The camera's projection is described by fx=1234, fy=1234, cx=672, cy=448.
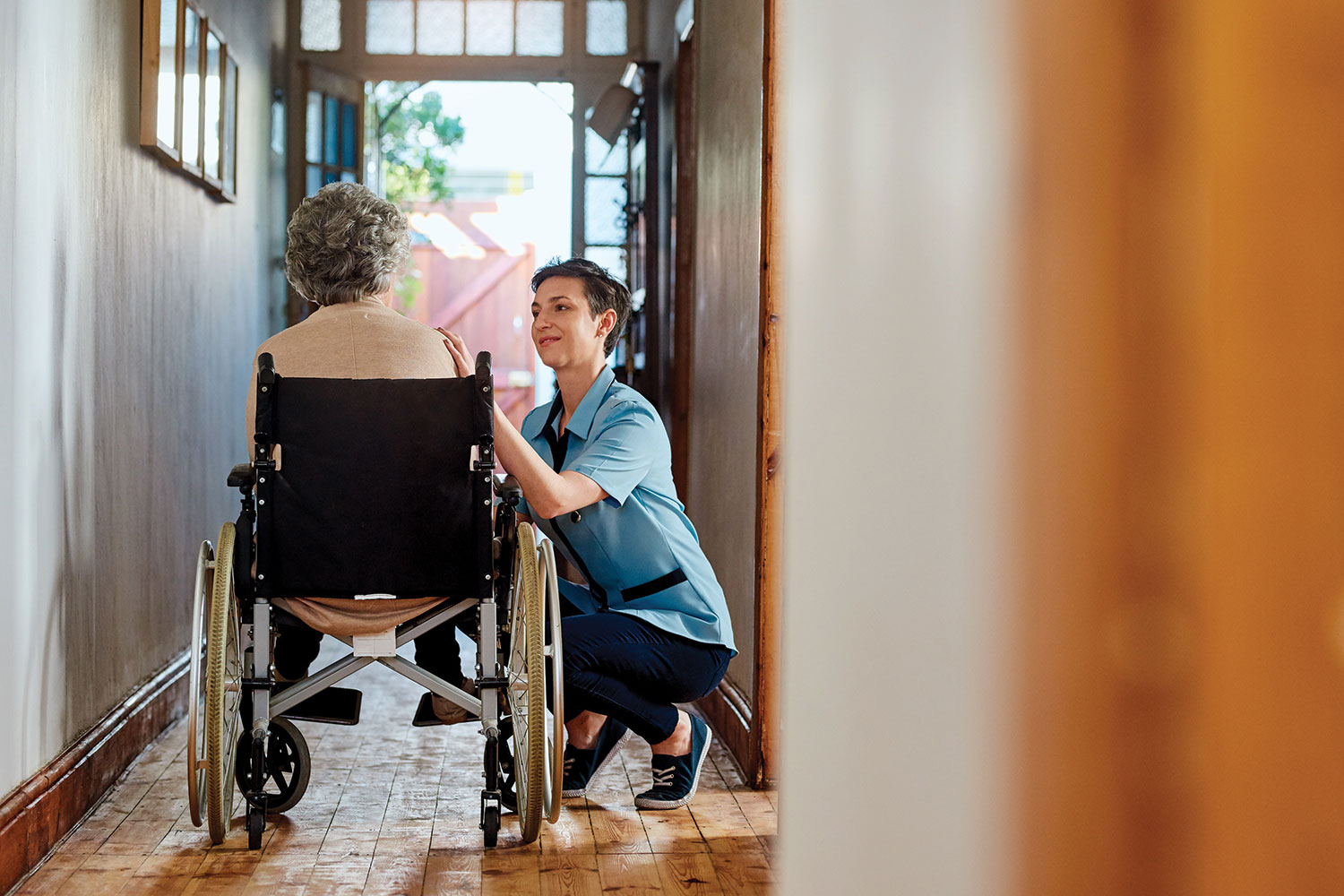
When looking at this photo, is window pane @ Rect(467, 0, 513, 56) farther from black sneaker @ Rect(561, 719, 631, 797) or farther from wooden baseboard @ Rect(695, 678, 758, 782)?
black sneaker @ Rect(561, 719, 631, 797)

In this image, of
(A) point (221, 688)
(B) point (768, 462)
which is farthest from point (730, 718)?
(A) point (221, 688)

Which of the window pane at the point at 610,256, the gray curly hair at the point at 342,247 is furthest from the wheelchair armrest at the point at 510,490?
the window pane at the point at 610,256

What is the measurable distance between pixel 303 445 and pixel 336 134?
3661 millimetres

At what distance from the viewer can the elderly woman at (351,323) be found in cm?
230

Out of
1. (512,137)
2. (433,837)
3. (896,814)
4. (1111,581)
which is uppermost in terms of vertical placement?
(512,137)

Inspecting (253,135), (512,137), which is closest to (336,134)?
(253,135)

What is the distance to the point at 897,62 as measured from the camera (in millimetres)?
433

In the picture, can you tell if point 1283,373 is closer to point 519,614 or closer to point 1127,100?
point 1127,100

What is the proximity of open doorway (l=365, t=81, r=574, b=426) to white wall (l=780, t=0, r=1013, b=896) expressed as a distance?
7.72 metres

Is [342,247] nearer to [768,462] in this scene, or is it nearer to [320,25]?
[768,462]

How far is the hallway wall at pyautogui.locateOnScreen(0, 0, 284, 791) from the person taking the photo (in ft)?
6.91

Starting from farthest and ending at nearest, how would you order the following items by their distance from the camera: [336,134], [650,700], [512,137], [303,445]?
1. [512,137]
2. [336,134]
3. [650,700]
4. [303,445]

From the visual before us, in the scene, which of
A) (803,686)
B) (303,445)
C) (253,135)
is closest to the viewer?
(803,686)

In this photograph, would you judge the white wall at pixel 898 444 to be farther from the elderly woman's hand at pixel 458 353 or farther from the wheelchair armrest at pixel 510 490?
the elderly woman's hand at pixel 458 353
